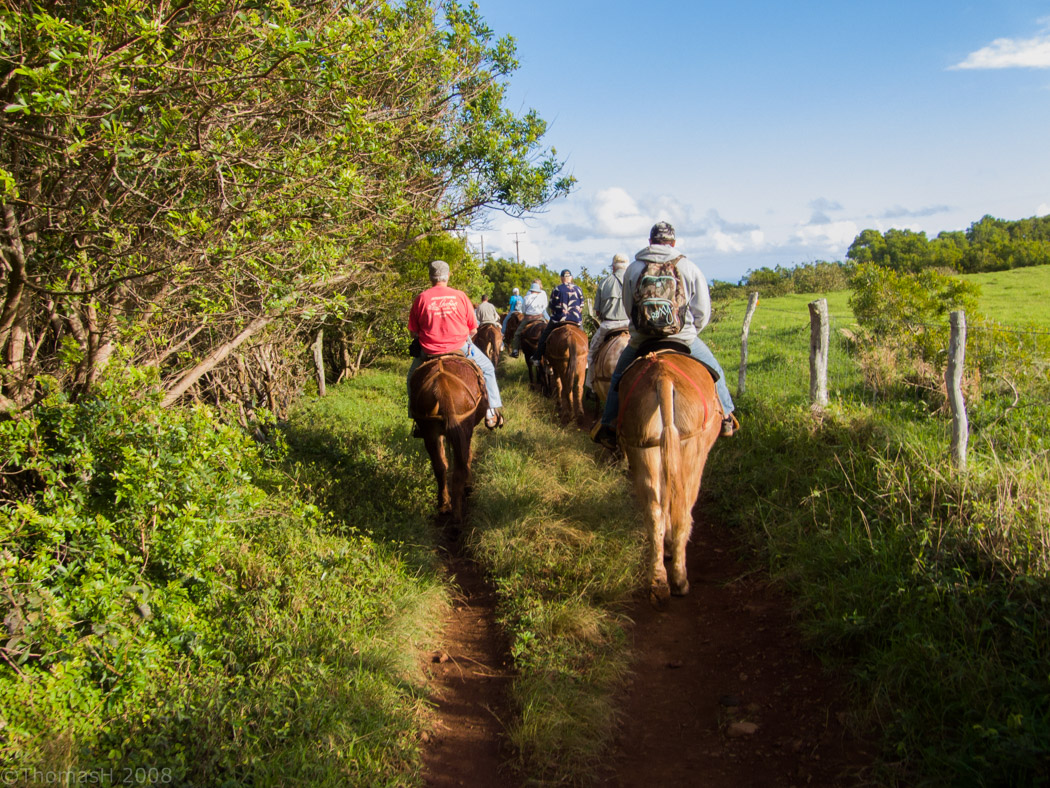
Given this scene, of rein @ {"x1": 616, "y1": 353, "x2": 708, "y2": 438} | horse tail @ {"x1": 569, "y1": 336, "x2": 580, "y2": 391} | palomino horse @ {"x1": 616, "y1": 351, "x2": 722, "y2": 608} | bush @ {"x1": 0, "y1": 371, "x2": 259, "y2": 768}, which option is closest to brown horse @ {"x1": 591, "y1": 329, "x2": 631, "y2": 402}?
horse tail @ {"x1": 569, "y1": 336, "x2": 580, "y2": 391}

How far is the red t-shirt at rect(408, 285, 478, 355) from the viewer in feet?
22.5

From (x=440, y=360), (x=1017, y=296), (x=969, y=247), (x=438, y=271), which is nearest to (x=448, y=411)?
(x=440, y=360)

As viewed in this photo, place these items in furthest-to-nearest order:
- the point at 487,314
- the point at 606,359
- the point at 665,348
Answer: the point at 487,314 < the point at 606,359 < the point at 665,348

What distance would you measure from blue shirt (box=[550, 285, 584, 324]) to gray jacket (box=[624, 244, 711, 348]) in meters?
5.92

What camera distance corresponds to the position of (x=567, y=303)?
1166cm

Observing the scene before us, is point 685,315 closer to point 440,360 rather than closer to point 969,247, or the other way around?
point 440,360

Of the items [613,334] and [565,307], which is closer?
[613,334]

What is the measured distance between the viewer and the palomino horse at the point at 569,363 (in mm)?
10781

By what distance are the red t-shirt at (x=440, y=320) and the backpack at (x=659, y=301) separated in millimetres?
2298

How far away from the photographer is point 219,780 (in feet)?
9.71

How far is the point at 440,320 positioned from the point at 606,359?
8.38ft

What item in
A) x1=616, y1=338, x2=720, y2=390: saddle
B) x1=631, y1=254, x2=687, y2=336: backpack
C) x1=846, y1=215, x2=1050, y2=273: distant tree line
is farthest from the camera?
x1=846, y1=215, x2=1050, y2=273: distant tree line

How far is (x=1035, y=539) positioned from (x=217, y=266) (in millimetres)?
5648

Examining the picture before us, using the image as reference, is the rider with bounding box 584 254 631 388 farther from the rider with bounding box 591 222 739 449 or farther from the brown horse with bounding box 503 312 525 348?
the brown horse with bounding box 503 312 525 348
